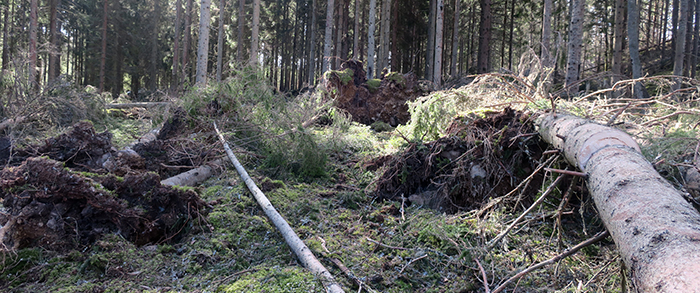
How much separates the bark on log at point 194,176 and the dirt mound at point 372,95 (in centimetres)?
601

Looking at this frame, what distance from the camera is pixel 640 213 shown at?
1.75 meters

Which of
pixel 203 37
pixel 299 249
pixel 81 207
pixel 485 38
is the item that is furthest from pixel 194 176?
pixel 485 38

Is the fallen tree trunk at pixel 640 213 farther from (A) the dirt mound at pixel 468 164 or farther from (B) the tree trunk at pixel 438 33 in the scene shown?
(B) the tree trunk at pixel 438 33

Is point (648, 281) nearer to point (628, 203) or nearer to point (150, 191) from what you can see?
point (628, 203)

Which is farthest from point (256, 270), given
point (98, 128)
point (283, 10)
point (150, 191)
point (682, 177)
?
point (283, 10)

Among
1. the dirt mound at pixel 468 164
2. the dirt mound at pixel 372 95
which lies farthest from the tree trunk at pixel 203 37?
the dirt mound at pixel 468 164

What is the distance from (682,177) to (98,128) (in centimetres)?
1002

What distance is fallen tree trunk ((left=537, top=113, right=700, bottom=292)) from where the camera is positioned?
1.43 m

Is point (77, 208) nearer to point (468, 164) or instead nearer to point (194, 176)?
point (194, 176)

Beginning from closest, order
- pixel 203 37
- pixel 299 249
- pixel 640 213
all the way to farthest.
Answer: pixel 640 213, pixel 299 249, pixel 203 37

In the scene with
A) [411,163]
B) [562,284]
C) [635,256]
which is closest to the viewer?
[635,256]

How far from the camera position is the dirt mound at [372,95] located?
10.9 meters

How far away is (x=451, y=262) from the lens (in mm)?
2830

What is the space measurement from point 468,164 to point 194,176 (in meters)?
3.34
